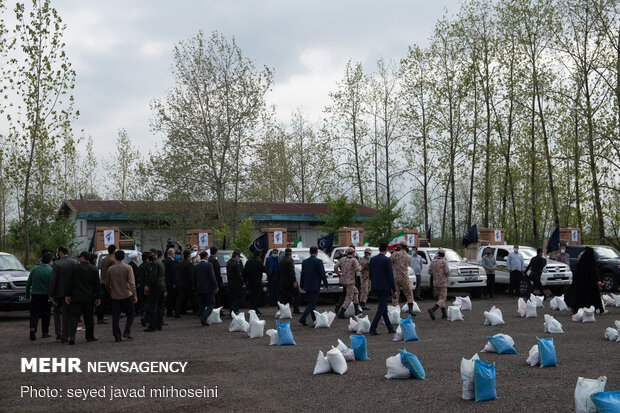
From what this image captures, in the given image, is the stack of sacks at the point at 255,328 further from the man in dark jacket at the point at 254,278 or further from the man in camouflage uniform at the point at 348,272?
the man in dark jacket at the point at 254,278

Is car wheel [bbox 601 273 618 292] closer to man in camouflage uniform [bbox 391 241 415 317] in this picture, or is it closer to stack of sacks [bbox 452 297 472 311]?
stack of sacks [bbox 452 297 472 311]

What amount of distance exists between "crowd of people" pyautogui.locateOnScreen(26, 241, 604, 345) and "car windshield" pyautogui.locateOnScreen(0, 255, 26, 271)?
10.2 feet

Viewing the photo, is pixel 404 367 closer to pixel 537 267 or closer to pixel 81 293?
pixel 81 293

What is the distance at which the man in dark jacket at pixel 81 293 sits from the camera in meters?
13.8

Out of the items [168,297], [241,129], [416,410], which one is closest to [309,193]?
[241,129]

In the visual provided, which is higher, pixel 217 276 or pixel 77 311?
pixel 217 276

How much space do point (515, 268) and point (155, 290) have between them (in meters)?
14.7

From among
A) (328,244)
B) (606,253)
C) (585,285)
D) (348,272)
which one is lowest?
(585,285)

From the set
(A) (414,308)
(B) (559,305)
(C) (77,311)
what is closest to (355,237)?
(B) (559,305)

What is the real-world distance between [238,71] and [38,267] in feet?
89.8

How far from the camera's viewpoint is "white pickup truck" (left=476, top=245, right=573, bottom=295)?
26.3 metres

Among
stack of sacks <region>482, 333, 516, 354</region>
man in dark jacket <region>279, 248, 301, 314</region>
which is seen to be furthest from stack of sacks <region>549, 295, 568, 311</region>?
stack of sacks <region>482, 333, 516, 354</region>

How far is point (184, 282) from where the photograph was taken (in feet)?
61.5

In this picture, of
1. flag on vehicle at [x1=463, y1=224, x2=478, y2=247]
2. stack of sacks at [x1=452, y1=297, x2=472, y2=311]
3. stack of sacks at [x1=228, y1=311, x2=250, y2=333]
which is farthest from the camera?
flag on vehicle at [x1=463, y1=224, x2=478, y2=247]
